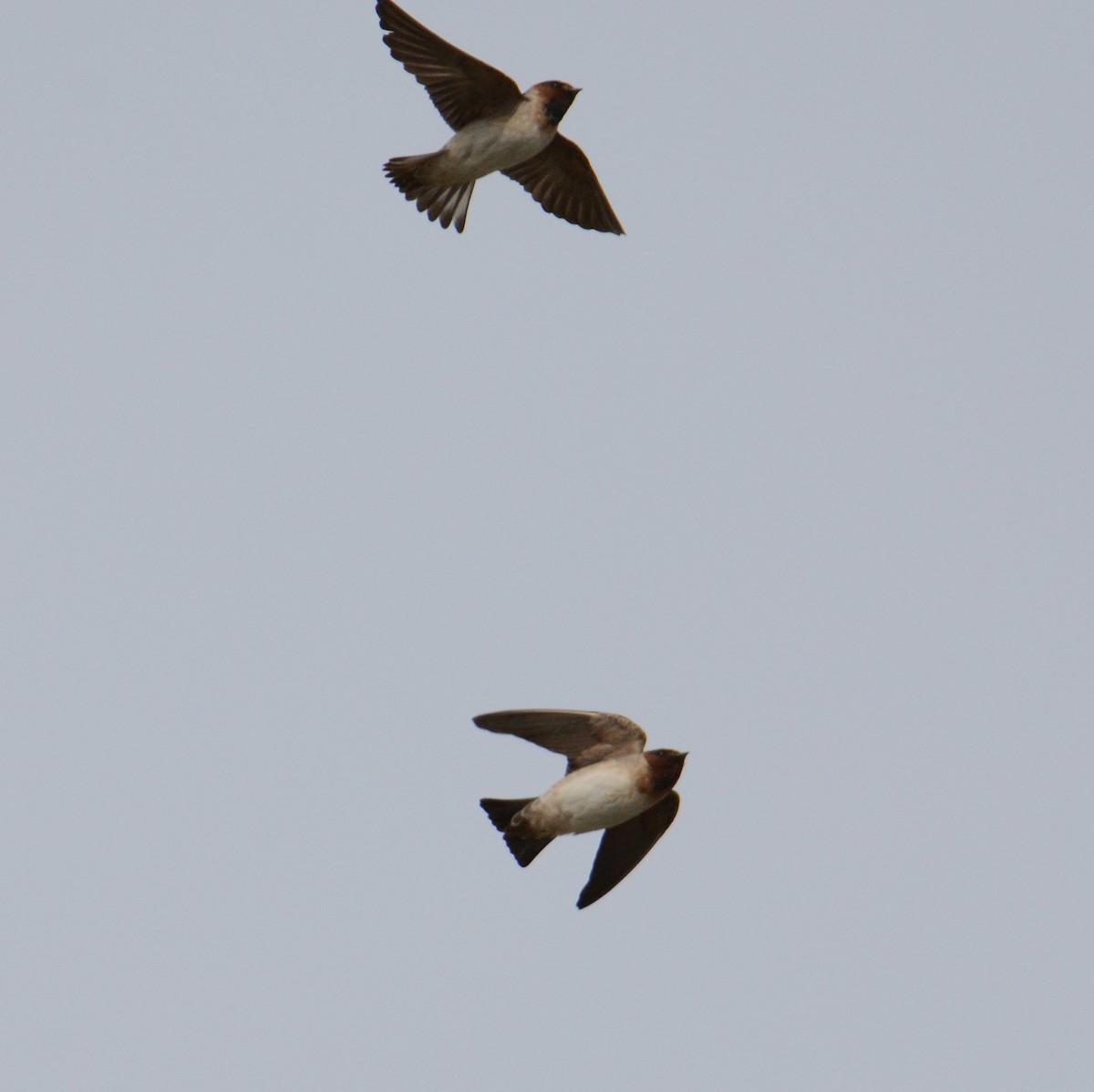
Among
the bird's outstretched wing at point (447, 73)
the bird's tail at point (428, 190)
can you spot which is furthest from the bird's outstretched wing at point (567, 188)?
the bird's outstretched wing at point (447, 73)

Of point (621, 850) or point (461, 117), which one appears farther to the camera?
point (461, 117)

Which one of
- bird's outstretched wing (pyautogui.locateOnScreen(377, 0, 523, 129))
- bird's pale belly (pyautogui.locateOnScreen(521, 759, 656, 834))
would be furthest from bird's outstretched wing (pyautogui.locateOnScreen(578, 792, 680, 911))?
bird's outstretched wing (pyautogui.locateOnScreen(377, 0, 523, 129))

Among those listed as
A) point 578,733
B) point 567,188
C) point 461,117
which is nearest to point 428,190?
point 461,117

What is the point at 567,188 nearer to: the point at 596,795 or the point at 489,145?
the point at 489,145

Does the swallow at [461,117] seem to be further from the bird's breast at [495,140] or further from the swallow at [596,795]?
the swallow at [596,795]

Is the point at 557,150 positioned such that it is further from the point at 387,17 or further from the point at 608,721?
the point at 608,721

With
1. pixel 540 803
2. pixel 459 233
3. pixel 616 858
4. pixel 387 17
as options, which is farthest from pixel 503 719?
pixel 387 17

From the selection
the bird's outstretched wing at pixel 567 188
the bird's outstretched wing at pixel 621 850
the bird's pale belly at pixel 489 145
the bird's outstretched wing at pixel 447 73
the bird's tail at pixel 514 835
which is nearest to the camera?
the bird's tail at pixel 514 835

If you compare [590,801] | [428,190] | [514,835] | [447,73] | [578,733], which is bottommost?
[514,835]
